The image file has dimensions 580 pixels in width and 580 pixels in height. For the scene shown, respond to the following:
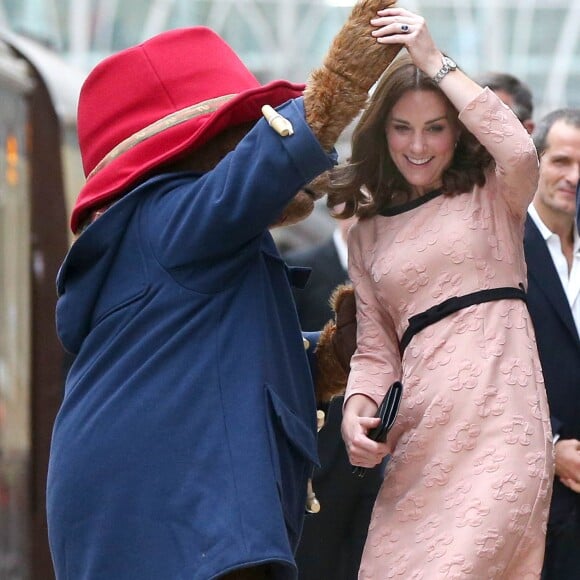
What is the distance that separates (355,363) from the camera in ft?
12.7

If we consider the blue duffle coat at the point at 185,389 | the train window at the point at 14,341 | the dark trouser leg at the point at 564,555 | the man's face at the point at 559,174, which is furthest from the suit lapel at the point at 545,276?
the train window at the point at 14,341

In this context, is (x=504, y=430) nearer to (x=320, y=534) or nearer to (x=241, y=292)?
(x=241, y=292)

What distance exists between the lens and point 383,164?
12.8ft

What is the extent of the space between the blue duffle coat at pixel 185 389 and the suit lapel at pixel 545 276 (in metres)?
1.28

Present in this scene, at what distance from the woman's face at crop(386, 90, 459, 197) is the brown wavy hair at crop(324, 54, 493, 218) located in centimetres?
2

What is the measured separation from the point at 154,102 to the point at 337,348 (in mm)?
852

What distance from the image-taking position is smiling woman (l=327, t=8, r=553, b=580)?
11.7 ft

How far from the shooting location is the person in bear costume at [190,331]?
3352mm

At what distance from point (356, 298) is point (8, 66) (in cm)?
345

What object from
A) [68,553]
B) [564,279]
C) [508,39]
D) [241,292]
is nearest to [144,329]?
[241,292]

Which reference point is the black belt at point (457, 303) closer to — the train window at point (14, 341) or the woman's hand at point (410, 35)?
the woman's hand at point (410, 35)

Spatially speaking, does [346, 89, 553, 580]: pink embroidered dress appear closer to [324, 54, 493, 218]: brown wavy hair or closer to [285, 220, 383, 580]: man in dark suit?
[324, 54, 493, 218]: brown wavy hair

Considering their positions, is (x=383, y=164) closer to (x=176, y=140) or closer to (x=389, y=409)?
(x=176, y=140)

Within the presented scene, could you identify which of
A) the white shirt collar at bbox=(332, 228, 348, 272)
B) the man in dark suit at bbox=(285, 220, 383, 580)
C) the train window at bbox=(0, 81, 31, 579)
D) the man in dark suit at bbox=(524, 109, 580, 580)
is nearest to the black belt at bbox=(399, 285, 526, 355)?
the man in dark suit at bbox=(524, 109, 580, 580)
